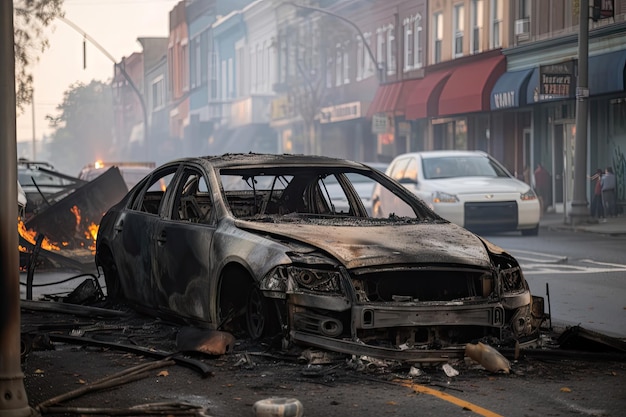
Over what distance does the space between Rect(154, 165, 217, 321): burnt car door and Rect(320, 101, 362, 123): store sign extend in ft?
152

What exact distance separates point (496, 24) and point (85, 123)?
115 meters

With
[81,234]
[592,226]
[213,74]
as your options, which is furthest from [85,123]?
[81,234]

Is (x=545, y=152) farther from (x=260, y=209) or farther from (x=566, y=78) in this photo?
(x=260, y=209)

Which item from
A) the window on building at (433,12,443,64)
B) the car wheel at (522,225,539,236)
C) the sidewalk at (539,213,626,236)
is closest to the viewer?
the car wheel at (522,225,539,236)

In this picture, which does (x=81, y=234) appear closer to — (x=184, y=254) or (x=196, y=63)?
(x=184, y=254)

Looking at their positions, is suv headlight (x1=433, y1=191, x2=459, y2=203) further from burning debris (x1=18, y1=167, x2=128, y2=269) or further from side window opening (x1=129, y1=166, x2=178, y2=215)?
side window opening (x1=129, y1=166, x2=178, y2=215)

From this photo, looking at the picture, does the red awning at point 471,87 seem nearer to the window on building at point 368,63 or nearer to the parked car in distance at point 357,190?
the window on building at point 368,63

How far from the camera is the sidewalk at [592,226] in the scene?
27303mm

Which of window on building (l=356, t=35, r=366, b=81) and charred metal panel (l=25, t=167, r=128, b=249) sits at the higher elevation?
window on building (l=356, t=35, r=366, b=81)

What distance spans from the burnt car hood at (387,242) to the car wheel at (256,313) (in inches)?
17.1

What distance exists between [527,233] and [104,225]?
15.0 meters

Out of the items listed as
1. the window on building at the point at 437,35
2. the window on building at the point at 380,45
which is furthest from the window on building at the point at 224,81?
the window on building at the point at 437,35

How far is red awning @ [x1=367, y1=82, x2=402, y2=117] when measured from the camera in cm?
5172

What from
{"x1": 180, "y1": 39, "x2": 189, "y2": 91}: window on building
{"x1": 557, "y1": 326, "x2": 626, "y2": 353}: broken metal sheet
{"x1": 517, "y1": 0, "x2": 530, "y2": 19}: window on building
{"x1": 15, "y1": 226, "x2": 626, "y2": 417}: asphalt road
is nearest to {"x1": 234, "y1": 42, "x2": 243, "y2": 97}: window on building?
{"x1": 180, "y1": 39, "x2": 189, "y2": 91}: window on building
